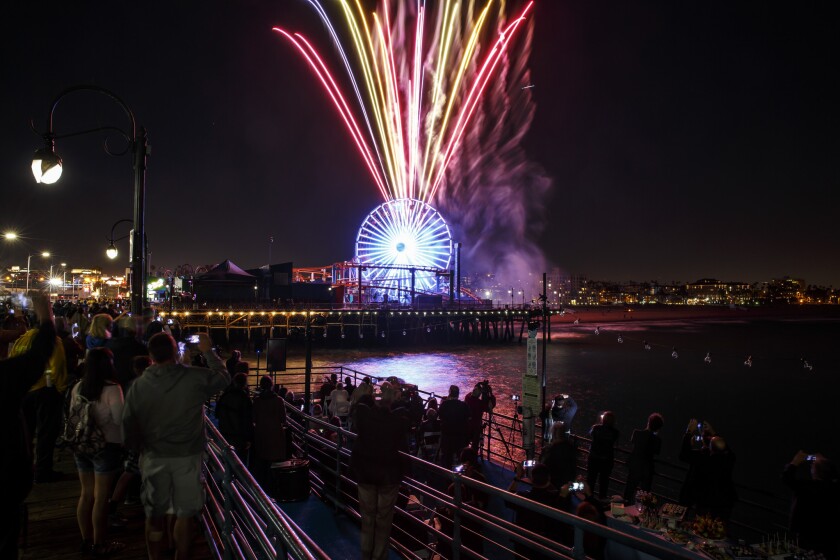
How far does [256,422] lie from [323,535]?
1.60 metres

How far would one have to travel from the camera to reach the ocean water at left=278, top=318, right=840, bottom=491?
22.9 meters

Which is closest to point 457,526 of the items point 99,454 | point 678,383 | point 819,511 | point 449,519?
point 449,519

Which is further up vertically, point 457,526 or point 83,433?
point 83,433

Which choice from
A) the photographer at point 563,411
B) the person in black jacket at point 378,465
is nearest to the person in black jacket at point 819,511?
the person in black jacket at point 378,465

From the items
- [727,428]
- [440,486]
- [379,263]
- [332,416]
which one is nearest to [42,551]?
[440,486]

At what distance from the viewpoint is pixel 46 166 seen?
21.5ft

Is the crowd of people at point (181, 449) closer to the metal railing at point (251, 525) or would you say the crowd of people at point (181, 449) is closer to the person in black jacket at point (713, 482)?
the person in black jacket at point (713, 482)

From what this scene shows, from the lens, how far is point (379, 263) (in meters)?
62.1

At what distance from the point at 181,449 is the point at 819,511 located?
6.35 m

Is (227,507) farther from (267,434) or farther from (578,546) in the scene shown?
(267,434)

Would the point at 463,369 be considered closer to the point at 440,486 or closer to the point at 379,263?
the point at 379,263

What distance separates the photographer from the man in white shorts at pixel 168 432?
11.9 ft

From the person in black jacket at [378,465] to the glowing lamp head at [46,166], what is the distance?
197 inches

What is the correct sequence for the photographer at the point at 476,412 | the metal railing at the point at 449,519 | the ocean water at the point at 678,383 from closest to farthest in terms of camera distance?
the metal railing at the point at 449,519 → the photographer at the point at 476,412 → the ocean water at the point at 678,383
